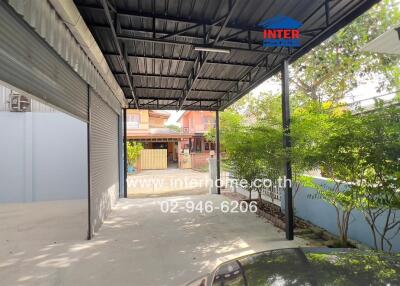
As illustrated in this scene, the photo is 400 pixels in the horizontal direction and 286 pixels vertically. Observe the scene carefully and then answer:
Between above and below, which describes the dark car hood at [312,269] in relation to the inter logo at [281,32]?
below

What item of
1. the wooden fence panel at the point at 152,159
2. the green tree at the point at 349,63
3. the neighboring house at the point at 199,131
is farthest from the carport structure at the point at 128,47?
the neighboring house at the point at 199,131

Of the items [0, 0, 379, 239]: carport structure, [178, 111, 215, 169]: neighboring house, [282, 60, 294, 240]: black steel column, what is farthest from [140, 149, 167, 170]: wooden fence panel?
[282, 60, 294, 240]: black steel column

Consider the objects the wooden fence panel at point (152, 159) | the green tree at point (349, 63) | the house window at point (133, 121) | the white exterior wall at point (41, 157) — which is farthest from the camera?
the house window at point (133, 121)

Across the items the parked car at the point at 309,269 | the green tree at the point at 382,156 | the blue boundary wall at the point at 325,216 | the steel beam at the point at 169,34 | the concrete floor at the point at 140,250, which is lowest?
the concrete floor at the point at 140,250

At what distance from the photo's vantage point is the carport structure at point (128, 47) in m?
2.12

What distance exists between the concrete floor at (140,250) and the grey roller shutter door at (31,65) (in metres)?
2.06

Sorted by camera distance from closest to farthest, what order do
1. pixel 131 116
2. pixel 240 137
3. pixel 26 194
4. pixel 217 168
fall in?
pixel 240 137
pixel 26 194
pixel 217 168
pixel 131 116

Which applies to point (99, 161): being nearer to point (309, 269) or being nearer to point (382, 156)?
point (309, 269)

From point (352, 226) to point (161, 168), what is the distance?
15.1 m

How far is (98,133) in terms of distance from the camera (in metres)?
4.68

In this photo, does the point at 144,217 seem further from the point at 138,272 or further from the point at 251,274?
the point at 251,274

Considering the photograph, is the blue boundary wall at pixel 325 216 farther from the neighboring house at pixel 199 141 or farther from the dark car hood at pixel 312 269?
the neighboring house at pixel 199 141

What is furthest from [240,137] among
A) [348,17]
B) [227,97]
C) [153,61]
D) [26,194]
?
[26,194]

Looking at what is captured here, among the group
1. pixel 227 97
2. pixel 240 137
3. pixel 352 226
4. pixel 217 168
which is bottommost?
pixel 352 226
